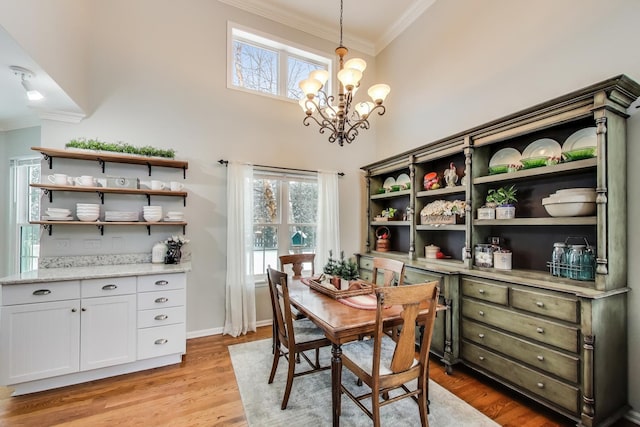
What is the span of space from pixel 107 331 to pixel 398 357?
2538mm

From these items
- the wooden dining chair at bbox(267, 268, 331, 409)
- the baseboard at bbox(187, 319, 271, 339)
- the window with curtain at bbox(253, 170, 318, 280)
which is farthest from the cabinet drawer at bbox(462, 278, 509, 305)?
the baseboard at bbox(187, 319, 271, 339)

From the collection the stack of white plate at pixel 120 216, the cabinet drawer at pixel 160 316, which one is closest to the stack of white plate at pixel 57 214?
the stack of white plate at pixel 120 216

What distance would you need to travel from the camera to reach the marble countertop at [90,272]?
2297 mm

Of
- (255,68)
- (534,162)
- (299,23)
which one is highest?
(299,23)

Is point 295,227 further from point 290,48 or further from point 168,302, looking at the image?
point 290,48

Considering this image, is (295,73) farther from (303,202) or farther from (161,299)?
(161,299)

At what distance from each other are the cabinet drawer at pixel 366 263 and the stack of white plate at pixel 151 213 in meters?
2.69

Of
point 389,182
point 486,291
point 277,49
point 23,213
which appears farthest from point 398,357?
point 23,213

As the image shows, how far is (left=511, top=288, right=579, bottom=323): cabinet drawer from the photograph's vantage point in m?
1.89

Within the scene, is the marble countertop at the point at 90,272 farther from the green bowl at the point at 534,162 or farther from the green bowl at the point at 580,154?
the green bowl at the point at 580,154

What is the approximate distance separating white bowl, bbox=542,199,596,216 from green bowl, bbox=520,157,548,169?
343 millimetres

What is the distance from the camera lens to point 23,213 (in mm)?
A: 3801

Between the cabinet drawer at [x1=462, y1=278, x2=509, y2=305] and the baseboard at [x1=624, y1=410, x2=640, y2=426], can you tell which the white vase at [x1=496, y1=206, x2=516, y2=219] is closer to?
the cabinet drawer at [x1=462, y1=278, x2=509, y2=305]

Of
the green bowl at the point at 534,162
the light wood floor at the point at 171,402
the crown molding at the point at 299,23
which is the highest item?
the crown molding at the point at 299,23
